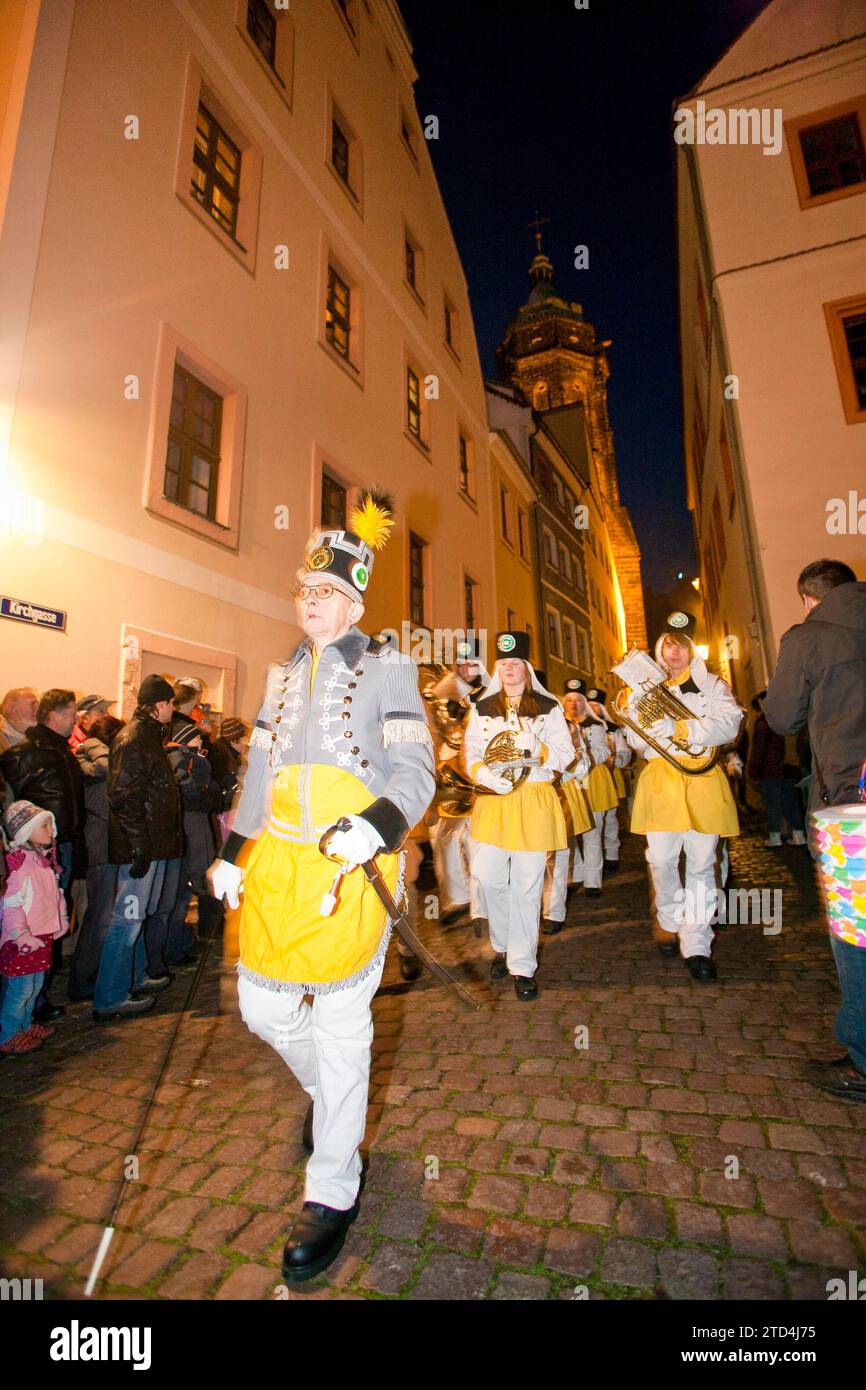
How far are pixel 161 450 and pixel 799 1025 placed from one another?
860cm

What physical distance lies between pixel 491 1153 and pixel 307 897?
4.67ft

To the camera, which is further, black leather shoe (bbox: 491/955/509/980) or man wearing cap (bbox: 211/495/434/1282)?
black leather shoe (bbox: 491/955/509/980)

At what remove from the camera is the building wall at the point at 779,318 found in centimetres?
1209

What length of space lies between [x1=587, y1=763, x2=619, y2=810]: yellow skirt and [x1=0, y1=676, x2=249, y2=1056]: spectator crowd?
14.5 ft

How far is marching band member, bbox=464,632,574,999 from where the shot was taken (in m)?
4.55

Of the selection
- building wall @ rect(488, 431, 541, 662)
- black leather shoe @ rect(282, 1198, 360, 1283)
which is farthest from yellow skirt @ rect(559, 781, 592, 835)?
building wall @ rect(488, 431, 541, 662)

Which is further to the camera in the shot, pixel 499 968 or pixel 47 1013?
pixel 499 968

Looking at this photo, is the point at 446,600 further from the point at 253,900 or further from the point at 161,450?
the point at 253,900

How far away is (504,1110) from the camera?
9.87 feet

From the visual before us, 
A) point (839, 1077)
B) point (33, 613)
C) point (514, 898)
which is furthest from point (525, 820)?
point (33, 613)

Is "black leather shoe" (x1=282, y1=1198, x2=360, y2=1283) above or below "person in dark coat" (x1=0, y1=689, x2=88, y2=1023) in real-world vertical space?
below

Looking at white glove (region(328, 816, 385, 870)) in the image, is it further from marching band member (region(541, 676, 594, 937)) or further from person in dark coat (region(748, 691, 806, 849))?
person in dark coat (region(748, 691, 806, 849))

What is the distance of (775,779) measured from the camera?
9.41m

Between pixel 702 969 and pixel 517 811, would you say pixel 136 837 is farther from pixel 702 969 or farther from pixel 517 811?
pixel 702 969
